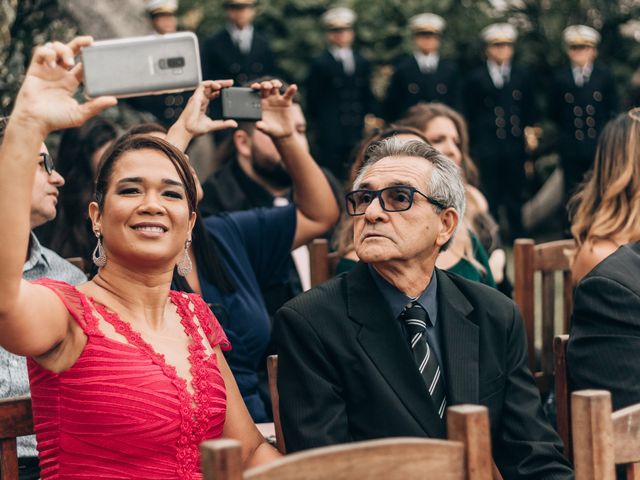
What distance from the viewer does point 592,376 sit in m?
3.34

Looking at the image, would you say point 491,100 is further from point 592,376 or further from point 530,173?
point 592,376

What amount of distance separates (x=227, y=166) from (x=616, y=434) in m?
3.31

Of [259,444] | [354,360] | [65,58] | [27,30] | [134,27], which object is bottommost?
[259,444]

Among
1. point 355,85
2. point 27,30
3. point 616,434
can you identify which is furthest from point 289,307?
point 355,85

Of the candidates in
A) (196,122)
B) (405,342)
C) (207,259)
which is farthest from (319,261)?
(405,342)

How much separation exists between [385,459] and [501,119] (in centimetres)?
960

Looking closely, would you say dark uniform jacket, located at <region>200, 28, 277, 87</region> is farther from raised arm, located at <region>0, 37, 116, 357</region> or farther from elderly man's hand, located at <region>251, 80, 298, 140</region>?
raised arm, located at <region>0, 37, 116, 357</region>

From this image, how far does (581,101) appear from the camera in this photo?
1140 centimetres

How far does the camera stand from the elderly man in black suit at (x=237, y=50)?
10.2 metres

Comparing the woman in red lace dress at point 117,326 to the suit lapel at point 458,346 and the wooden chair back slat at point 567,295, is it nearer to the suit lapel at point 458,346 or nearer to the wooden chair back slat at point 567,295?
the suit lapel at point 458,346

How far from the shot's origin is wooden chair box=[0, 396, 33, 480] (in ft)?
9.48

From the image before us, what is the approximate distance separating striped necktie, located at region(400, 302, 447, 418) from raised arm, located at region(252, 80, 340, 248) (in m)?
1.06

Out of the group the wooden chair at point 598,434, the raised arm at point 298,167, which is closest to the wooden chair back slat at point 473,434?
the wooden chair at point 598,434

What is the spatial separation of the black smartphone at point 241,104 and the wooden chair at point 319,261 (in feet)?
3.17
